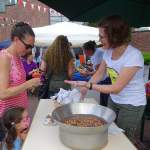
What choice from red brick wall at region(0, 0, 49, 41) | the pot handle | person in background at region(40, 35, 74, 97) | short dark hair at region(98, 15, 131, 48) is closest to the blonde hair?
person in background at region(40, 35, 74, 97)

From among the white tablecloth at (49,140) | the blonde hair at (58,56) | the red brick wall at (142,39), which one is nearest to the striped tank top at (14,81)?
the white tablecloth at (49,140)

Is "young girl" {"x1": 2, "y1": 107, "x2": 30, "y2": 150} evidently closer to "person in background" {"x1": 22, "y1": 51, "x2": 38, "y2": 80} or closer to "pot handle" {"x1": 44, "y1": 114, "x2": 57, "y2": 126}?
"pot handle" {"x1": 44, "y1": 114, "x2": 57, "y2": 126}

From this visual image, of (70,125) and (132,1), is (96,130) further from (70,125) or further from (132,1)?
(132,1)

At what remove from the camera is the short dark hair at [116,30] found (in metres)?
2.48

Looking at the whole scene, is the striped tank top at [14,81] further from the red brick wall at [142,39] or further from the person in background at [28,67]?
the red brick wall at [142,39]

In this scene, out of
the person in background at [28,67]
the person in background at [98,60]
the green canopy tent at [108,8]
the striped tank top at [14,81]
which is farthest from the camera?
the person in background at [98,60]

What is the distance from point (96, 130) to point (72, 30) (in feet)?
27.4

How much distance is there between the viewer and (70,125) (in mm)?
1969

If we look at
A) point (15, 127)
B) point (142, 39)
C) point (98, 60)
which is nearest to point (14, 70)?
point (15, 127)

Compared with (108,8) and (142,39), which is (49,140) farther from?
(142,39)

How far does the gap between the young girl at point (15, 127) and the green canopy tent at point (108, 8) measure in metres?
2.38

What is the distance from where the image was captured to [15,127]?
2.57m

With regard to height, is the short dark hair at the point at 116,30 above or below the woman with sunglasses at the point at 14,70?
Answer: above

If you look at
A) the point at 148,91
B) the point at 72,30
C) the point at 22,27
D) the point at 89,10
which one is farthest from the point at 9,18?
the point at 22,27
